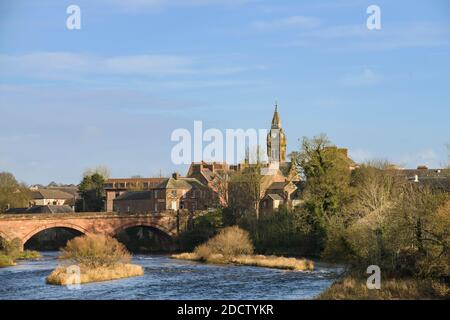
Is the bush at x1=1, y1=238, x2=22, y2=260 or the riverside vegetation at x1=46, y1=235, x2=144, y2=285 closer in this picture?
the riverside vegetation at x1=46, y1=235, x2=144, y2=285

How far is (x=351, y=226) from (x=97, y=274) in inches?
689

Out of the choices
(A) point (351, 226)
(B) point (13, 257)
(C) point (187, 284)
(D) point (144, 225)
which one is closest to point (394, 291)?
(A) point (351, 226)

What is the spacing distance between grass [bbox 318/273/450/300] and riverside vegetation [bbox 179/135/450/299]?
5 centimetres

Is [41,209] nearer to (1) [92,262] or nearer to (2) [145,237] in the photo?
(2) [145,237]

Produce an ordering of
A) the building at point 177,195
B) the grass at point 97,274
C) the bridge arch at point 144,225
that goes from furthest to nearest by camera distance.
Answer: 1. the building at point 177,195
2. the bridge arch at point 144,225
3. the grass at point 97,274

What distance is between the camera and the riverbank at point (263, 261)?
6269 cm

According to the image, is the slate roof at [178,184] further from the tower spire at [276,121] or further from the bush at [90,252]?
the bush at [90,252]

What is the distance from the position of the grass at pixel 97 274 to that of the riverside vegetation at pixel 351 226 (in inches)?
560

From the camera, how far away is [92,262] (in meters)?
53.9

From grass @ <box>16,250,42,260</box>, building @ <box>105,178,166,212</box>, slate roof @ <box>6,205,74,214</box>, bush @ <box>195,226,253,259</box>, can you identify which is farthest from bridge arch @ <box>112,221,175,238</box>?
building @ <box>105,178,166,212</box>

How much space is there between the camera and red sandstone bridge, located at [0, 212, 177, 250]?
79438 mm

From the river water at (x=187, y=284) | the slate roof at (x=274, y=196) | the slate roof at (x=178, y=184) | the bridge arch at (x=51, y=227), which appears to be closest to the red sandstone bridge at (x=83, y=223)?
the bridge arch at (x=51, y=227)

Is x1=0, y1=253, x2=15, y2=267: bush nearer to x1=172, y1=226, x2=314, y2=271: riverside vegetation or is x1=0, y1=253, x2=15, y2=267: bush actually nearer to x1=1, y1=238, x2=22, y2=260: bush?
x1=1, y1=238, x2=22, y2=260: bush
